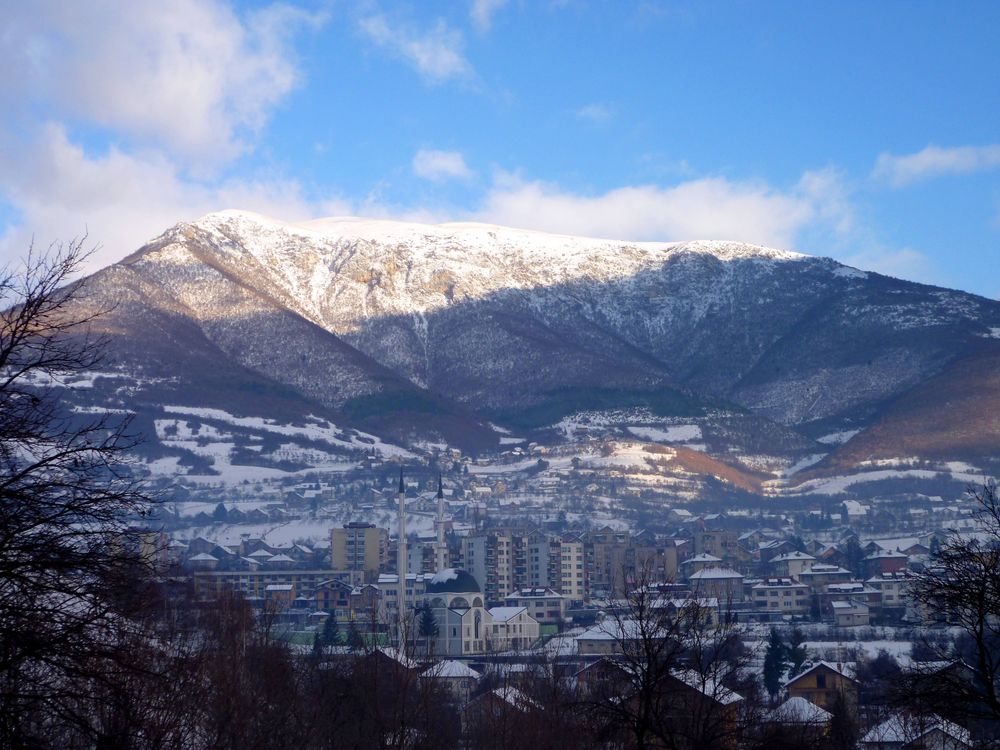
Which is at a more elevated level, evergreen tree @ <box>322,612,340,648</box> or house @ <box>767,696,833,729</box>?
evergreen tree @ <box>322,612,340,648</box>

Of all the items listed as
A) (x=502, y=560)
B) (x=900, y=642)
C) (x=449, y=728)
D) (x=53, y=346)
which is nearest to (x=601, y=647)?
(x=900, y=642)

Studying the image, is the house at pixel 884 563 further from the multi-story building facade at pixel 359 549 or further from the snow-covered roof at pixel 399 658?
the snow-covered roof at pixel 399 658

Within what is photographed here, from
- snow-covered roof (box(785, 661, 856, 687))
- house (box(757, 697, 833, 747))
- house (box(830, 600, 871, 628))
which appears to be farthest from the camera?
house (box(830, 600, 871, 628))

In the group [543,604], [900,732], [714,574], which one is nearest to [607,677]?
[900,732]

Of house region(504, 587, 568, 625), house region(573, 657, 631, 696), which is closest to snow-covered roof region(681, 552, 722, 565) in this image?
house region(504, 587, 568, 625)

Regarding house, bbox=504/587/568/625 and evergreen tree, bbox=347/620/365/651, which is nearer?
evergreen tree, bbox=347/620/365/651

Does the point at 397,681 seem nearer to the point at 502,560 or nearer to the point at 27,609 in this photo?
the point at 27,609

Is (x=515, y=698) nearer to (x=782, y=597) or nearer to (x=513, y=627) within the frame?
(x=513, y=627)

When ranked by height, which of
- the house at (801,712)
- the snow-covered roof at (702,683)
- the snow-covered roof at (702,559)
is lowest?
the house at (801,712)

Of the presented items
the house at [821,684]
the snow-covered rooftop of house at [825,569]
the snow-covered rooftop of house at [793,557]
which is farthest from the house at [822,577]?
the house at [821,684]

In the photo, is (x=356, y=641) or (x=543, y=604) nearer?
(x=356, y=641)

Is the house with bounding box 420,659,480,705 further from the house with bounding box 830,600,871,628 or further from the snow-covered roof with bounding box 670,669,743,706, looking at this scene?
the house with bounding box 830,600,871,628
